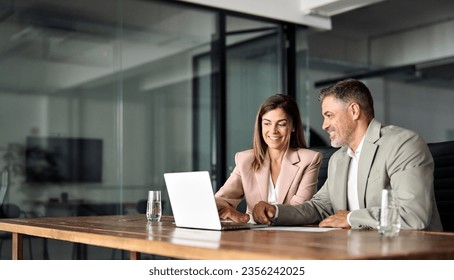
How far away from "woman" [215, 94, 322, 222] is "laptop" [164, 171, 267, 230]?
78 centimetres

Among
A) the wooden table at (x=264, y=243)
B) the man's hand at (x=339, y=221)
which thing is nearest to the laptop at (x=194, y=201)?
the wooden table at (x=264, y=243)

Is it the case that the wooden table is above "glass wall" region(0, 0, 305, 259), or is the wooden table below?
below

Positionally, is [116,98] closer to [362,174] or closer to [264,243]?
[362,174]

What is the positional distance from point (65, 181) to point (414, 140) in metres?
3.15

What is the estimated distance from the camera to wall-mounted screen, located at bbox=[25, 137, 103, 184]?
4.73m

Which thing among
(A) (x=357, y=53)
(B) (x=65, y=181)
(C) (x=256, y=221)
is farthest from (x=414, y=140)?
(A) (x=357, y=53)

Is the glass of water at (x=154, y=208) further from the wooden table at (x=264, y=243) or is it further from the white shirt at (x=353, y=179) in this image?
the white shirt at (x=353, y=179)

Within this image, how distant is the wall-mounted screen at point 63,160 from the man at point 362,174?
260 centimetres

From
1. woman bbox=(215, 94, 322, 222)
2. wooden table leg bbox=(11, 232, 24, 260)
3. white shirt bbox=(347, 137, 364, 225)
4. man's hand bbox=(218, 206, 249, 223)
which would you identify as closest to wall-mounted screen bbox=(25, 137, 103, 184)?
wooden table leg bbox=(11, 232, 24, 260)

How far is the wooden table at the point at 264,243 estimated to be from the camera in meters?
1.47

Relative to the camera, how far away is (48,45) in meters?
4.91

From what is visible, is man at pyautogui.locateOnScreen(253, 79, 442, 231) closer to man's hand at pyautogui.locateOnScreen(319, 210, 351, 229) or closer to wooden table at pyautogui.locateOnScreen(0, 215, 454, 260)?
man's hand at pyautogui.locateOnScreen(319, 210, 351, 229)

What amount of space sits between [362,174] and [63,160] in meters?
2.93

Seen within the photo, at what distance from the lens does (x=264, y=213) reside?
8.36 feet
